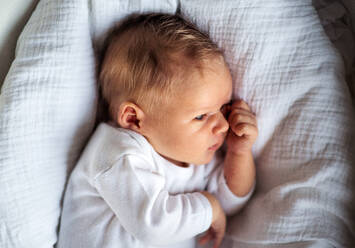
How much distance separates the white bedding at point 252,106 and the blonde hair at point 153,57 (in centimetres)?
6

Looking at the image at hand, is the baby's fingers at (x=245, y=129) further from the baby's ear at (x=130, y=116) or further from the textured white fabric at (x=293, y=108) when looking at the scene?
the baby's ear at (x=130, y=116)

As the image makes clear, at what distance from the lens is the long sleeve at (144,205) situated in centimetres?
82

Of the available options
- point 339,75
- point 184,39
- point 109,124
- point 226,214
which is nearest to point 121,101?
point 109,124

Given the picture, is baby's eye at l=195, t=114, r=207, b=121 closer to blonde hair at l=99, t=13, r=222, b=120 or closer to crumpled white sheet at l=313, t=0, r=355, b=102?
blonde hair at l=99, t=13, r=222, b=120

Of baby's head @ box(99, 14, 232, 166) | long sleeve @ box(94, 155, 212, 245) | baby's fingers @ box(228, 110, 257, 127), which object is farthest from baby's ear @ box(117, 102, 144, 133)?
baby's fingers @ box(228, 110, 257, 127)

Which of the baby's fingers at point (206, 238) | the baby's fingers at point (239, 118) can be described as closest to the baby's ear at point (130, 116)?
→ the baby's fingers at point (239, 118)

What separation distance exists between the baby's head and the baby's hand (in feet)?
0.13

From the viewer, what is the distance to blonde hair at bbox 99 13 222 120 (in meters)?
0.85

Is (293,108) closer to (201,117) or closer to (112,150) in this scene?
(201,117)

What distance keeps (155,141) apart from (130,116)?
10cm

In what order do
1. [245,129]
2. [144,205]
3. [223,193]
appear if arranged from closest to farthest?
[144,205]
[245,129]
[223,193]

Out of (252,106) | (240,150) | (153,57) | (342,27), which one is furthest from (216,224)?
(342,27)

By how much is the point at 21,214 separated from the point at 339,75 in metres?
0.94

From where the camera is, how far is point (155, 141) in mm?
941
